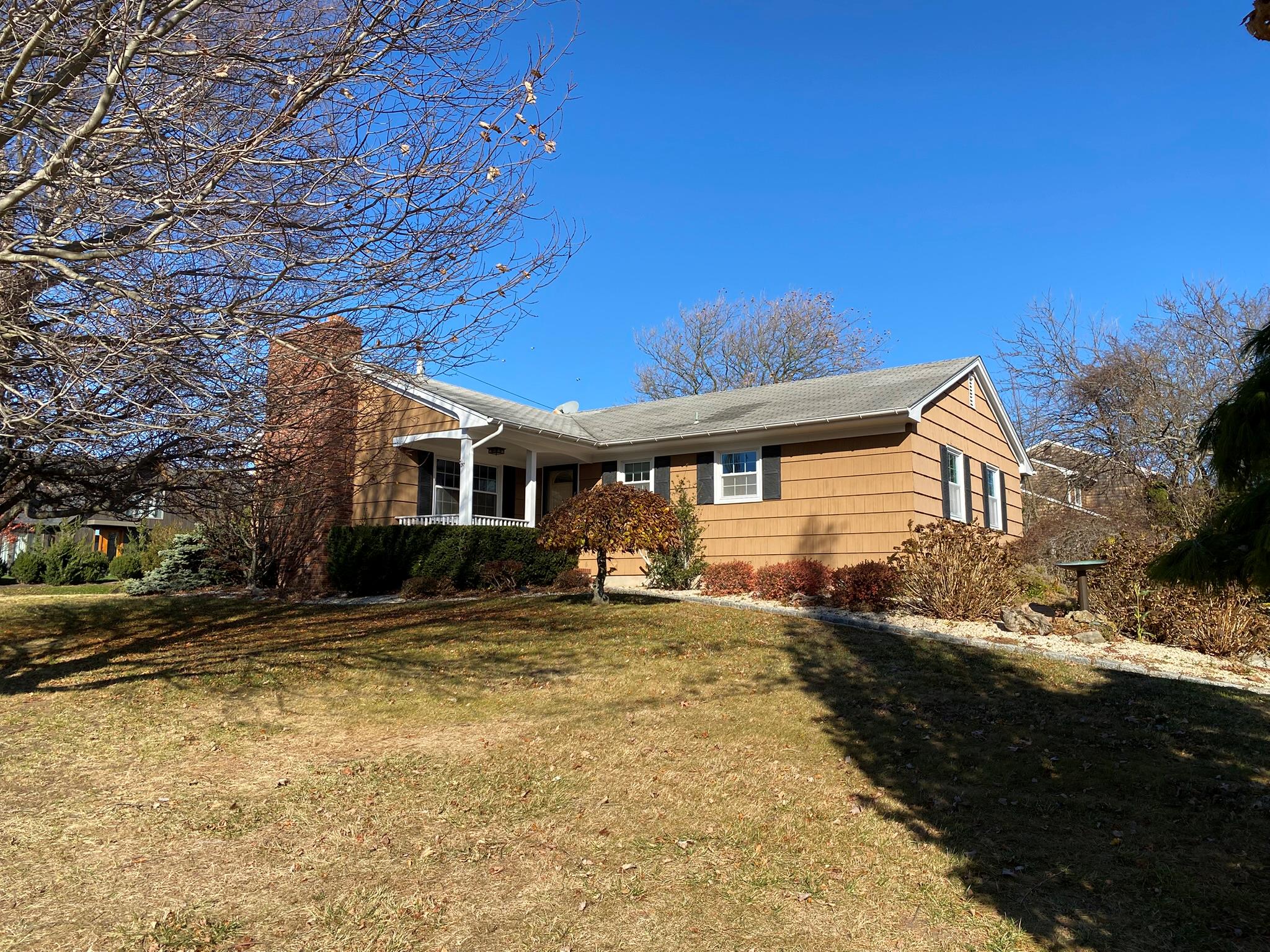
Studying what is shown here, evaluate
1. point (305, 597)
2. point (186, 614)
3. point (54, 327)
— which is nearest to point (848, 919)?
point (54, 327)

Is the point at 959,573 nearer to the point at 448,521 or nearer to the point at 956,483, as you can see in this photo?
the point at 956,483

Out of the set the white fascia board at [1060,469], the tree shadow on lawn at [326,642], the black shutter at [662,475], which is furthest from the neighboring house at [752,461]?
the white fascia board at [1060,469]

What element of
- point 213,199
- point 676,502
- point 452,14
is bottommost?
point 676,502

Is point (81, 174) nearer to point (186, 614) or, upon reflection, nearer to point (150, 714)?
point (150, 714)

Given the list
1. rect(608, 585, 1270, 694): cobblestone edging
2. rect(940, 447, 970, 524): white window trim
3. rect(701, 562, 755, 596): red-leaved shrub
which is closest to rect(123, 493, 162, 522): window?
rect(608, 585, 1270, 694): cobblestone edging

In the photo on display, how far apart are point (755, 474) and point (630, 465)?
9.68 ft

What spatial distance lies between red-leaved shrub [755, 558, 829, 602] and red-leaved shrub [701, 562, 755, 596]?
1.13ft

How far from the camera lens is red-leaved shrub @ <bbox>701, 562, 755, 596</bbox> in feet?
46.2

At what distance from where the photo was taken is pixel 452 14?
5223 mm

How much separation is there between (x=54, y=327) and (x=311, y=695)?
363cm

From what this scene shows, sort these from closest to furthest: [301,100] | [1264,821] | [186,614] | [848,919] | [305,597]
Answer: [848,919]
[1264,821]
[301,100]
[186,614]
[305,597]

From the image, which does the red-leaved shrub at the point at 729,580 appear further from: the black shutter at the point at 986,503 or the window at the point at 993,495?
the window at the point at 993,495

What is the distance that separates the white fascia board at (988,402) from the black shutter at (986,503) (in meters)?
1.53

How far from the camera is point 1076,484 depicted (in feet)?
70.6
